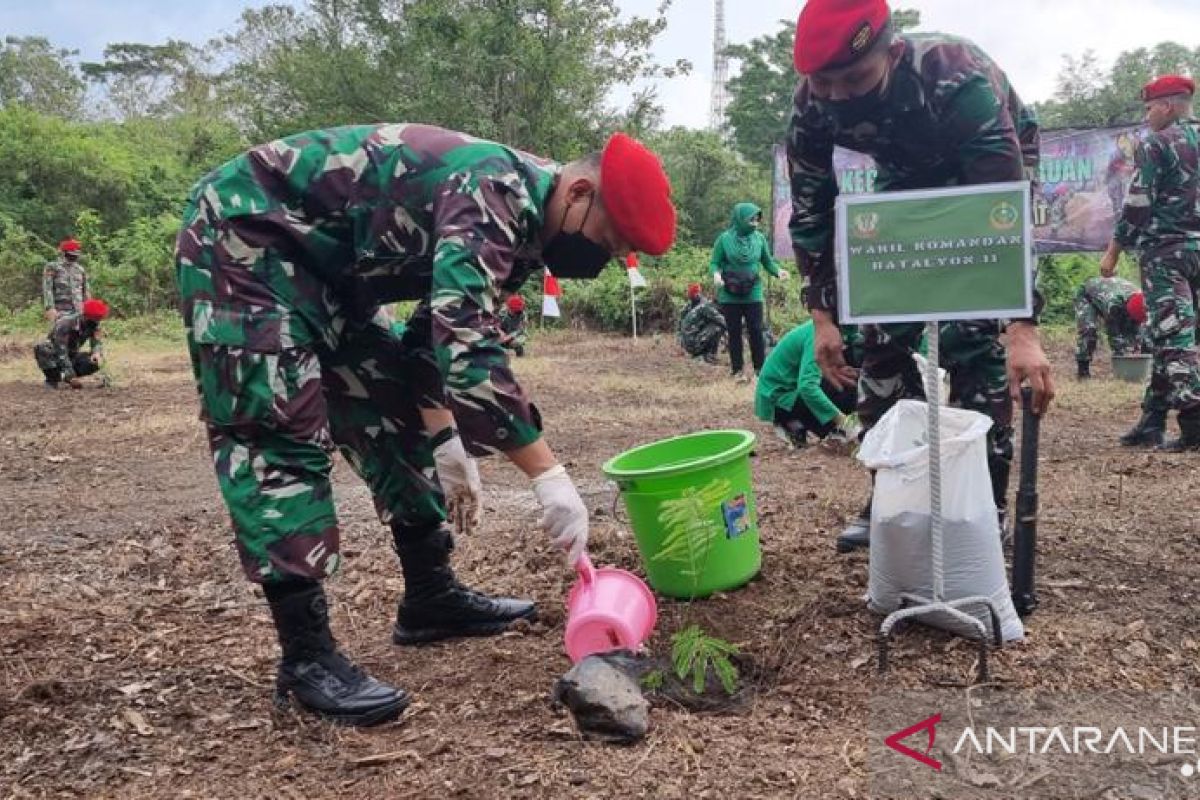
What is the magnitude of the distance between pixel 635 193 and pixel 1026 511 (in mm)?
1402

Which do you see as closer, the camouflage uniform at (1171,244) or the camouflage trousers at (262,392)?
the camouflage trousers at (262,392)

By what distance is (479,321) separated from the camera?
2.04 metres

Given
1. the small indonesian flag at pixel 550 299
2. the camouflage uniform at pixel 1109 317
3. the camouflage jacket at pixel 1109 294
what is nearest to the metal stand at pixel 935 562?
the camouflage uniform at pixel 1109 317

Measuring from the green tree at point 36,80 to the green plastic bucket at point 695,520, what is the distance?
3655 cm

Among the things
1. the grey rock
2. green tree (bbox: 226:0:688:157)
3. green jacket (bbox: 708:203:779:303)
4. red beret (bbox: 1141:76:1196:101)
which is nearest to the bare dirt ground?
the grey rock

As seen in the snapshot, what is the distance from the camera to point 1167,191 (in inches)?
215

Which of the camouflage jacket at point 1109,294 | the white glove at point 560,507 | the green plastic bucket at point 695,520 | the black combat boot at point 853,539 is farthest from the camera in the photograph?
the camouflage jacket at point 1109,294

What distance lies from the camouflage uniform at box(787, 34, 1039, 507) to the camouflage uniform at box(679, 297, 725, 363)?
9.03 meters

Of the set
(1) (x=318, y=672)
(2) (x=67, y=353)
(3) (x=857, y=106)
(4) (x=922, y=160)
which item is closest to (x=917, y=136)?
(4) (x=922, y=160)

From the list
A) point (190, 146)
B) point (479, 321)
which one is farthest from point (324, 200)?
point (190, 146)

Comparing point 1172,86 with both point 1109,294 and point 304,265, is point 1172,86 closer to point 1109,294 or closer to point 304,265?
point 1109,294

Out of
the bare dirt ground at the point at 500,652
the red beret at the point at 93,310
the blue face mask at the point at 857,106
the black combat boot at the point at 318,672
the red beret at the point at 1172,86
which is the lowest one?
the bare dirt ground at the point at 500,652

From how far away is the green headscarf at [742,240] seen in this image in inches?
373

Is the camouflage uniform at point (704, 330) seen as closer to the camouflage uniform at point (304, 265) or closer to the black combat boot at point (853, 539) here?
the black combat boot at point (853, 539)
